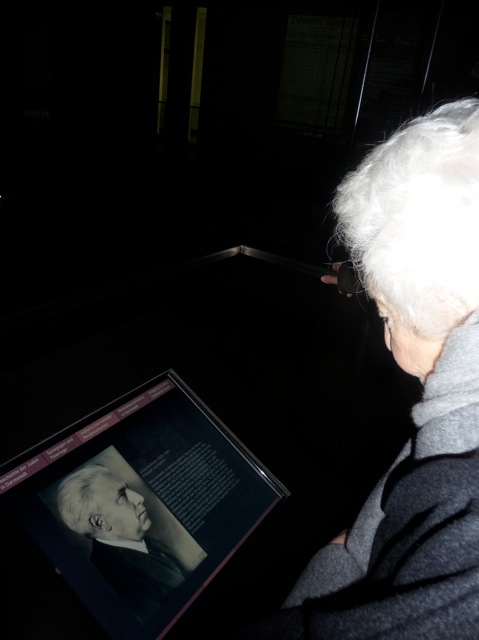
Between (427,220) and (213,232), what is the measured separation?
826 millimetres

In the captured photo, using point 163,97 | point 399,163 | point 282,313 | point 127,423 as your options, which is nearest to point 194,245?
point 127,423

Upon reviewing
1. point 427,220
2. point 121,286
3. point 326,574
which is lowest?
point 326,574

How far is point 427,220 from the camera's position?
0.65 m

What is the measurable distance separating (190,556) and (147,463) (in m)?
0.21

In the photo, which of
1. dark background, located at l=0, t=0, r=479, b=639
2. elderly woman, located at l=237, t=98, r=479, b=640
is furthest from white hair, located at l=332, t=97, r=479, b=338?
dark background, located at l=0, t=0, r=479, b=639

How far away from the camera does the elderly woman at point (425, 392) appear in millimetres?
512

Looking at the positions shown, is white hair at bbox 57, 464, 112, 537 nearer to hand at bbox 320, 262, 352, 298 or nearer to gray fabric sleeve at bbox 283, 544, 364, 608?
gray fabric sleeve at bbox 283, 544, 364, 608

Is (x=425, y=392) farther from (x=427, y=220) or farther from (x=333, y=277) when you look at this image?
(x=333, y=277)

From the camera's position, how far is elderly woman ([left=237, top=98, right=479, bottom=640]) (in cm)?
51

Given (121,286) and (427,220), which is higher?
(427,220)

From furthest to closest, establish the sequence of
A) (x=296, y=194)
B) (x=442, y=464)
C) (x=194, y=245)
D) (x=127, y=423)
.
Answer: (x=296, y=194) < (x=194, y=245) < (x=127, y=423) < (x=442, y=464)

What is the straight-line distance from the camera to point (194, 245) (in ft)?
4.10

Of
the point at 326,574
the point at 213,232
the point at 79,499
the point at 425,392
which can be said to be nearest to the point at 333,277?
the point at 213,232

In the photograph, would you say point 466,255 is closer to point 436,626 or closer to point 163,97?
point 436,626
